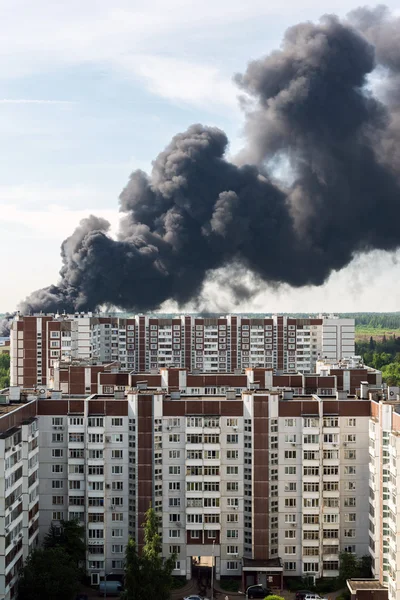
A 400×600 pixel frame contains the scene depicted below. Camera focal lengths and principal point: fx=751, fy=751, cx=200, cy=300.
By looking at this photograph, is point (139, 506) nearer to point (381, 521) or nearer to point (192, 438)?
point (192, 438)

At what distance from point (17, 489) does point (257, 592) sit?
10.5 meters

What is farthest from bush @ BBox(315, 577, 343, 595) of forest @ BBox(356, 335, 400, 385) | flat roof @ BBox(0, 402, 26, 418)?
forest @ BBox(356, 335, 400, 385)

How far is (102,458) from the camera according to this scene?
105 ft

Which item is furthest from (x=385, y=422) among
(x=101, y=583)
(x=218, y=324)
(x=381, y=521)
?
(x=218, y=324)

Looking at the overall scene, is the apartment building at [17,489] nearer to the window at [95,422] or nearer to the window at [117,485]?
the window at [95,422]

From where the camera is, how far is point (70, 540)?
30234 millimetres

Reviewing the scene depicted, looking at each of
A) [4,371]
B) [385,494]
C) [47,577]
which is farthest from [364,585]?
[4,371]

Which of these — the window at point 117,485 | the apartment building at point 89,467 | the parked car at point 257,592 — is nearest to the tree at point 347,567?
the parked car at point 257,592

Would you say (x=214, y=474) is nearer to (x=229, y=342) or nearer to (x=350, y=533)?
(x=350, y=533)

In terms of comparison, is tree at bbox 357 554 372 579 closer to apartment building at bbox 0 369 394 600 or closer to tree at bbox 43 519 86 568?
apartment building at bbox 0 369 394 600

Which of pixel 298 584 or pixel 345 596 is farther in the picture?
pixel 298 584

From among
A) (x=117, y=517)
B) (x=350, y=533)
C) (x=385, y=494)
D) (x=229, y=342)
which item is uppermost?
(x=229, y=342)

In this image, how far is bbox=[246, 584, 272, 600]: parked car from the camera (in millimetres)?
30156

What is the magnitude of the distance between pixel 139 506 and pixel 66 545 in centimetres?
335
